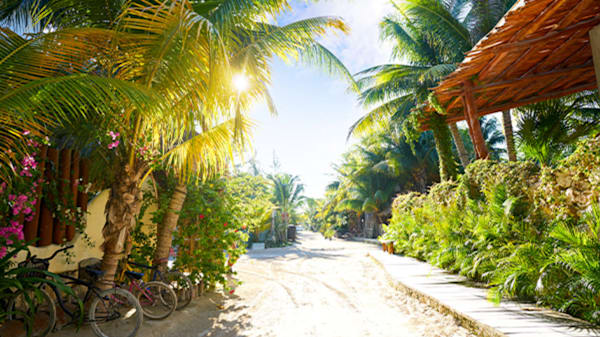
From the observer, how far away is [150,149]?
4387mm

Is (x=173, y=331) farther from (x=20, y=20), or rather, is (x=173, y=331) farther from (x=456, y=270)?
(x=20, y=20)

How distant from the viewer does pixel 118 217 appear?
4.14 m

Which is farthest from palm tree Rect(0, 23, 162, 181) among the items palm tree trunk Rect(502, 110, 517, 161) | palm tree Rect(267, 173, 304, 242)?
palm tree Rect(267, 173, 304, 242)

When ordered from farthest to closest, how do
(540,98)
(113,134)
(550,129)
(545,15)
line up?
(550,129) < (540,98) < (545,15) < (113,134)

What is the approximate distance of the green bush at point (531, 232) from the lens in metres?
3.30

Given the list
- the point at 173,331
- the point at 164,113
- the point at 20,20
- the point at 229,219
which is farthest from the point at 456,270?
the point at 20,20

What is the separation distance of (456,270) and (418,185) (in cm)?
1671

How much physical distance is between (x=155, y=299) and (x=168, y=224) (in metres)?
1.43

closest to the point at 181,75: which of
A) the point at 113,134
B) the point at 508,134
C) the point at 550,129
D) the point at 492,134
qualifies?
the point at 113,134

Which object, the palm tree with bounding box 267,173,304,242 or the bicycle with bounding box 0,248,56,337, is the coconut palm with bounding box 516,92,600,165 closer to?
the bicycle with bounding box 0,248,56,337

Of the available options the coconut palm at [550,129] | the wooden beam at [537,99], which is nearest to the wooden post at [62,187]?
the coconut palm at [550,129]

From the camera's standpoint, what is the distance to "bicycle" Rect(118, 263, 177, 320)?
4383mm

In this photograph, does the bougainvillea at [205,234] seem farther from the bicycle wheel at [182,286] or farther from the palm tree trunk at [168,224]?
the bicycle wheel at [182,286]

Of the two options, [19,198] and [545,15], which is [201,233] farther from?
[545,15]
